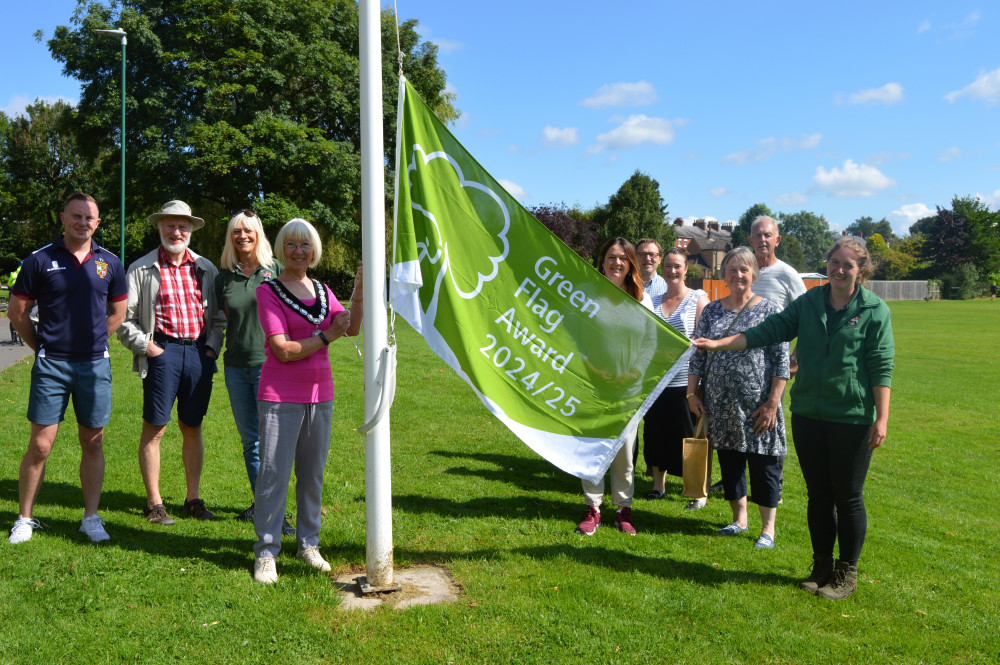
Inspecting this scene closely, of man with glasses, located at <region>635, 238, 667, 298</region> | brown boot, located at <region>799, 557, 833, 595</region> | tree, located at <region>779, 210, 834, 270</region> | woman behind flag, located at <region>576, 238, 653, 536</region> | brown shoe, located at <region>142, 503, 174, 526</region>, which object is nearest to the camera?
brown boot, located at <region>799, 557, 833, 595</region>

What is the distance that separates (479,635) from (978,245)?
89209mm

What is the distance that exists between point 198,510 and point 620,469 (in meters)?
3.21

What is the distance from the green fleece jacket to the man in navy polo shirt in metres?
4.58

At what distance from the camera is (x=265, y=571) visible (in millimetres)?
4422

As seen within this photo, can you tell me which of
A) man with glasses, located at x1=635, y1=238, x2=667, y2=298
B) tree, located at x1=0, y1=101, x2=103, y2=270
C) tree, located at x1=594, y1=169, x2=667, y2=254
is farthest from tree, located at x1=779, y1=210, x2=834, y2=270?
man with glasses, located at x1=635, y1=238, x2=667, y2=298

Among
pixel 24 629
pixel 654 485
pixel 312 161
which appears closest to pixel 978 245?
pixel 312 161

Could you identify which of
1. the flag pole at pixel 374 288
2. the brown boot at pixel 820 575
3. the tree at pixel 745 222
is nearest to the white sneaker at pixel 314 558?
the flag pole at pixel 374 288

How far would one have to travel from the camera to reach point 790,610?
4.30 m

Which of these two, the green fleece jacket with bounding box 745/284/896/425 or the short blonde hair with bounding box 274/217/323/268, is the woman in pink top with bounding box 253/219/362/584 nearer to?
the short blonde hair with bounding box 274/217/323/268

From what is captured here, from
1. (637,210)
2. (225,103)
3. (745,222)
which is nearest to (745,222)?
(745,222)

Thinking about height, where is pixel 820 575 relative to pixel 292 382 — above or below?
below

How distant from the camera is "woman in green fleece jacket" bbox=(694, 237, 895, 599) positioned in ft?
14.4

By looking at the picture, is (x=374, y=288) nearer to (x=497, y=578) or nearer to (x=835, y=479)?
(x=497, y=578)

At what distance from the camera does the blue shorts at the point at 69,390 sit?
15.9 feet
